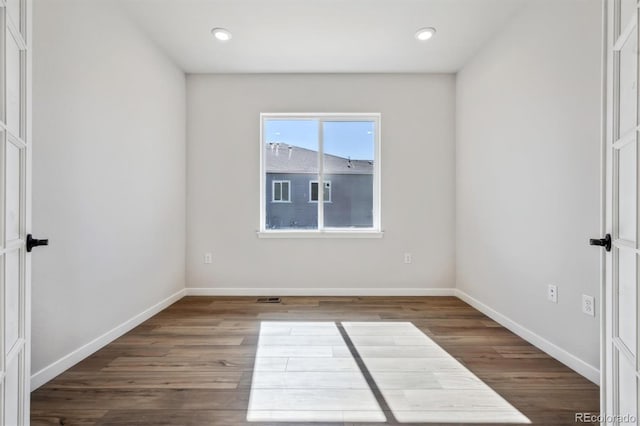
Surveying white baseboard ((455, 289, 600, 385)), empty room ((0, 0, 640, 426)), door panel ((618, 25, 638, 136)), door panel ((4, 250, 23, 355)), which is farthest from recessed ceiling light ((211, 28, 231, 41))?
white baseboard ((455, 289, 600, 385))

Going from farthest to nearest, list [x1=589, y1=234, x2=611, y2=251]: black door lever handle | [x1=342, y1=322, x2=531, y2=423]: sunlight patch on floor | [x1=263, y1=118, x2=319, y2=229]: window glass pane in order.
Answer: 1. [x1=263, y1=118, x2=319, y2=229]: window glass pane
2. [x1=342, y1=322, x2=531, y2=423]: sunlight patch on floor
3. [x1=589, y1=234, x2=611, y2=251]: black door lever handle

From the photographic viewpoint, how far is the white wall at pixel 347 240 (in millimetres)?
3400

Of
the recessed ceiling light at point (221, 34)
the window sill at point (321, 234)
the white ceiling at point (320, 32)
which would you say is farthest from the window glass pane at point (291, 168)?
the recessed ceiling light at point (221, 34)

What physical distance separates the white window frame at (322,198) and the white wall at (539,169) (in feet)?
3.12

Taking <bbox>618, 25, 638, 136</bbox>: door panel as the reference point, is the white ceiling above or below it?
above

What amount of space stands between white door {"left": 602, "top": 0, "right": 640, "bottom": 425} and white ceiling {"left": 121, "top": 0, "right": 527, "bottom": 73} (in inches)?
57.3

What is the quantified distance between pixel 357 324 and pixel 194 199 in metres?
2.22

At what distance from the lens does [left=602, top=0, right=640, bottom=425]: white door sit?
1058 millimetres

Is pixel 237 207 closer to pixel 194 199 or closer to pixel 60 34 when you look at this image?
pixel 194 199

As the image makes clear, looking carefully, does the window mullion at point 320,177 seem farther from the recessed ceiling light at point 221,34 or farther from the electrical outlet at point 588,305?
the electrical outlet at point 588,305

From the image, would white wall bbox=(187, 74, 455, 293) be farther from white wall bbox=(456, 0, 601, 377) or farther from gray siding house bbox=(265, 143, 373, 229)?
white wall bbox=(456, 0, 601, 377)

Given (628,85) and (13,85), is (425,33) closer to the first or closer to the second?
(628,85)

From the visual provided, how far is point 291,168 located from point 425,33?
1.86m

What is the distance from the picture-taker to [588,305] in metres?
1.75
